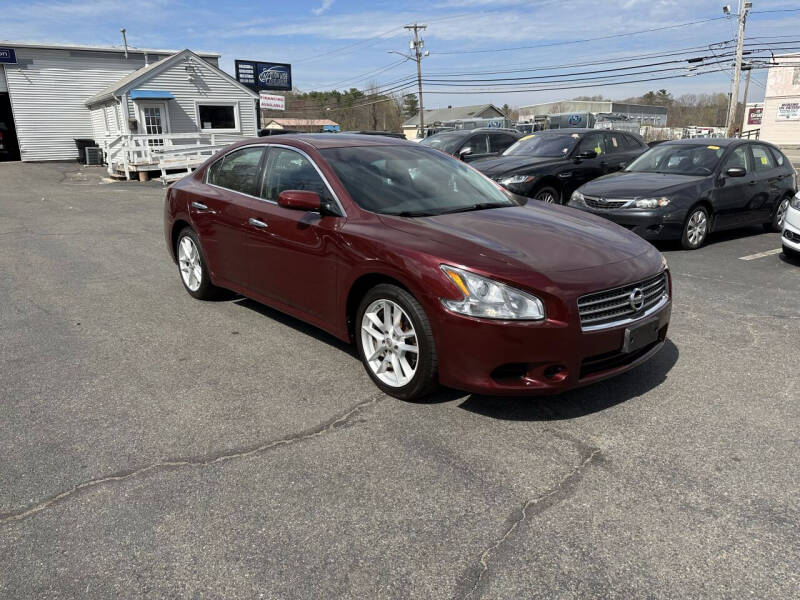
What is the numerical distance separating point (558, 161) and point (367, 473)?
876cm

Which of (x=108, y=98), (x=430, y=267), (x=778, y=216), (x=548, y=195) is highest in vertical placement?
(x=108, y=98)

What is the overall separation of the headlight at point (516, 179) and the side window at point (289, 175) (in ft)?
18.8

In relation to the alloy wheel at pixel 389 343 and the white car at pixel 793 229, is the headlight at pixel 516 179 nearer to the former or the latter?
the white car at pixel 793 229

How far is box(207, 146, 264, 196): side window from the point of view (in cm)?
493

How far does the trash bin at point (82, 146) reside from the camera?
93.7 ft

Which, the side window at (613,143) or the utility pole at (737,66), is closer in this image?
the side window at (613,143)

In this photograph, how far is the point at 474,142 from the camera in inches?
528

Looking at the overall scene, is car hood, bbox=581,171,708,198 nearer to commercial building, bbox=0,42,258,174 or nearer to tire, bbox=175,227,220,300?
tire, bbox=175,227,220,300

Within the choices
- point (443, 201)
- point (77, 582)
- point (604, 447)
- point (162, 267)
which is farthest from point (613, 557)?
point (162, 267)

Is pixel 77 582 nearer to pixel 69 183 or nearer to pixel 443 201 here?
pixel 443 201

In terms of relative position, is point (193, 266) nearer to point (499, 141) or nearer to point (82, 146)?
point (499, 141)

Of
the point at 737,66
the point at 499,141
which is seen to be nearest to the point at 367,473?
the point at 499,141

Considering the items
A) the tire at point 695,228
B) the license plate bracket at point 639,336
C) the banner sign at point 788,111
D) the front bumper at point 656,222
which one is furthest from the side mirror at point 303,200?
the banner sign at point 788,111

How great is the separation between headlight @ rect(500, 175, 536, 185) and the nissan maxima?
1.29 meters
